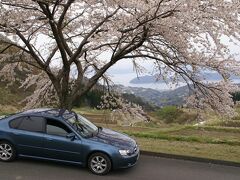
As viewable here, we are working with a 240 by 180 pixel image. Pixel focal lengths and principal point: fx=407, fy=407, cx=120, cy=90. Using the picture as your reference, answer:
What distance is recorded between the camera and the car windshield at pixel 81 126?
1055cm

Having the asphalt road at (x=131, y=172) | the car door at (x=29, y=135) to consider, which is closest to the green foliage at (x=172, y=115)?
the asphalt road at (x=131, y=172)

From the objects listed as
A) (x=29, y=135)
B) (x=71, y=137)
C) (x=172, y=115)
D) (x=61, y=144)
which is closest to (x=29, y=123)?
(x=29, y=135)

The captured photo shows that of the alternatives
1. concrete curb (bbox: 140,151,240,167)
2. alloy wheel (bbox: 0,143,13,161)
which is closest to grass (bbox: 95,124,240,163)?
concrete curb (bbox: 140,151,240,167)

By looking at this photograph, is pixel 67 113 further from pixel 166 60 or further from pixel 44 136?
pixel 166 60

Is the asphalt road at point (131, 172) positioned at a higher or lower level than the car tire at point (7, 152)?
lower

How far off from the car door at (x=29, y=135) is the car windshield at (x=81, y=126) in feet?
2.51

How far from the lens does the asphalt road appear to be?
9703 millimetres

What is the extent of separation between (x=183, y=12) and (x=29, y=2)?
17.7 ft

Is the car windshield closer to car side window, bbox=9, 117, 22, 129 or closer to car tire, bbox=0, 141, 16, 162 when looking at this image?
car side window, bbox=9, 117, 22, 129

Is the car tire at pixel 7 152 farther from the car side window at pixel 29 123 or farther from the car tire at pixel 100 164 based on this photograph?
the car tire at pixel 100 164

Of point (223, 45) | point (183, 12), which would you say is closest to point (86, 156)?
point (183, 12)

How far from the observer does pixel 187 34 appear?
12055 millimetres

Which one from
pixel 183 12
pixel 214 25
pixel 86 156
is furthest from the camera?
pixel 214 25

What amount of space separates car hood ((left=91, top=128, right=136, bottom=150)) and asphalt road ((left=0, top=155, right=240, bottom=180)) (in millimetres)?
679
